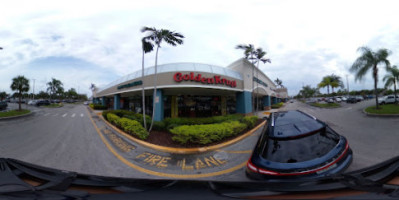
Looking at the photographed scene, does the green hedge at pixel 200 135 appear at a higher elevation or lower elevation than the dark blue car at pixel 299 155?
lower

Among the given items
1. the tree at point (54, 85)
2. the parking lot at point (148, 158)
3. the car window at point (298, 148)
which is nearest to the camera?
the car window at point (298, 148)

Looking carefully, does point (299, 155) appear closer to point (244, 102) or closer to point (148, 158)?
point (148, 158)

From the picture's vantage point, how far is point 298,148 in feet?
7.51

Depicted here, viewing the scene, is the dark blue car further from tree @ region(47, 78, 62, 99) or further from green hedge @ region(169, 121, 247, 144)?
tree @ region(47, 78, 62, 99)

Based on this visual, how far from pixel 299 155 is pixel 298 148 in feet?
0.44

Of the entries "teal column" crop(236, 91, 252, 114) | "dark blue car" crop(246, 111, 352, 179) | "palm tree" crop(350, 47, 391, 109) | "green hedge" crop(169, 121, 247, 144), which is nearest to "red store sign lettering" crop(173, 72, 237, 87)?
"teal column" crop(236, 91, 252, 114)

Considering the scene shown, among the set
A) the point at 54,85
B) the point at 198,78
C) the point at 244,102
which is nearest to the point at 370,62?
the point at 244,102

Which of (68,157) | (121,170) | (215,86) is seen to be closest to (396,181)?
(121,170)

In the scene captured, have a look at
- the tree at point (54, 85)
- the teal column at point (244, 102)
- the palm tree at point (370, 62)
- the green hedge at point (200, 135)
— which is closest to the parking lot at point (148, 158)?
the green hedge at point (200, 135)

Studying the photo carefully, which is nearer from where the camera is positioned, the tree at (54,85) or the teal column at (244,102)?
the teal column at (244,102)

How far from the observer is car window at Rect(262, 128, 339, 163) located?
216 cm

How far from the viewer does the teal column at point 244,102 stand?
13588 mm

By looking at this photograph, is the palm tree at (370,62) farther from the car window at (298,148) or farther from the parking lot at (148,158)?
the car window at (298,148)

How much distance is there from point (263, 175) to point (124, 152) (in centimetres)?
438
